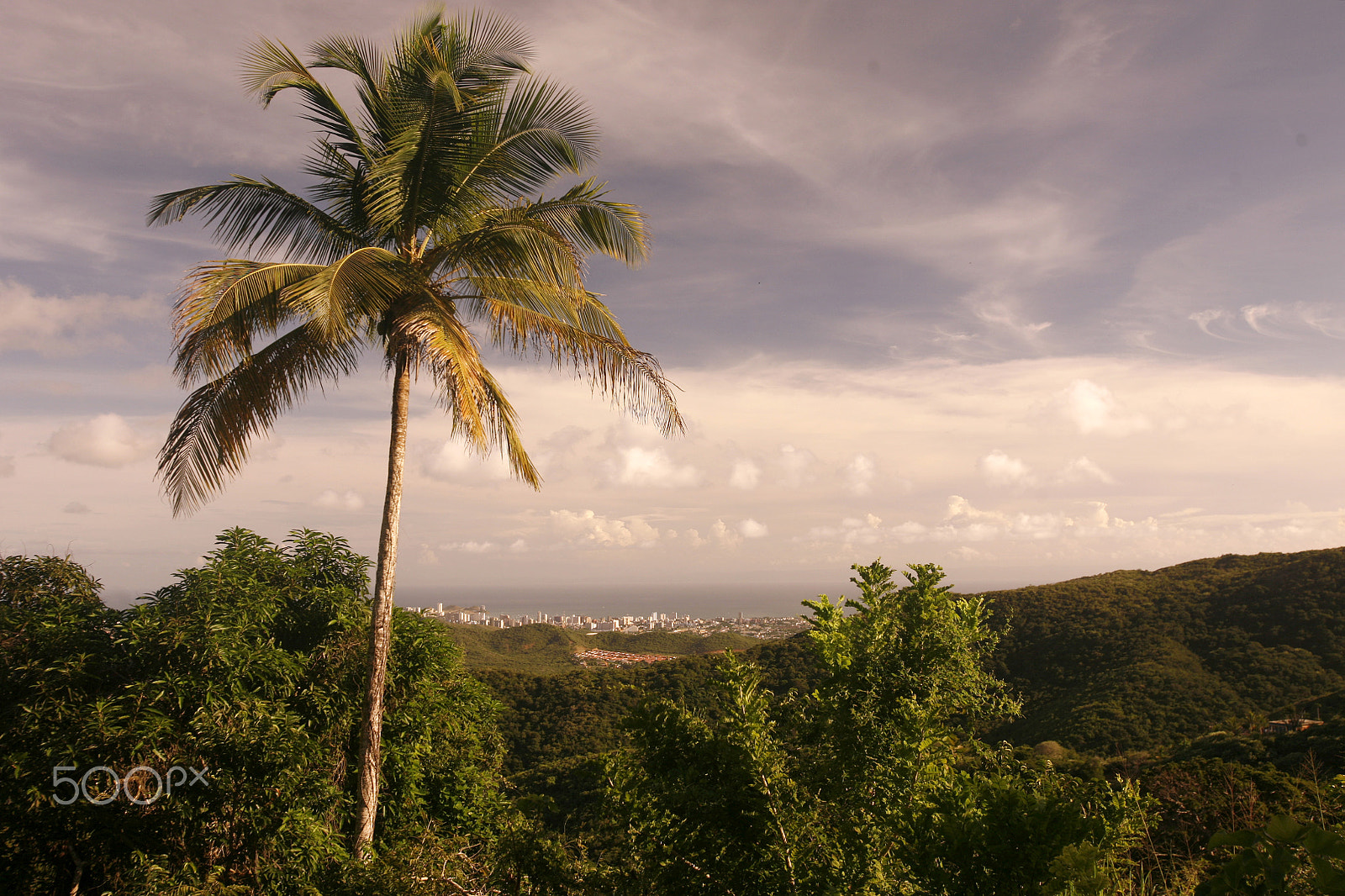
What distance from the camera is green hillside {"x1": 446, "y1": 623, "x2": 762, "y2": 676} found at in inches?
1971

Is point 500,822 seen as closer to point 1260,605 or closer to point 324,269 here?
point 324,269

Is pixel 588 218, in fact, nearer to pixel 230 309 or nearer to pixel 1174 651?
pixel 230 309

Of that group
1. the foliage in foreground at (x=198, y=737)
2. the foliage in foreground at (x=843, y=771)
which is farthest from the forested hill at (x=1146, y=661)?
the foliage in foreground at (x=843, y=771)

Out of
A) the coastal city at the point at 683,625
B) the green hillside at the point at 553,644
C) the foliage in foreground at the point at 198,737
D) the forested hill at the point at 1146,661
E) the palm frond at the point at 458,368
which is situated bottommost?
the coastal city at the point at 683,625

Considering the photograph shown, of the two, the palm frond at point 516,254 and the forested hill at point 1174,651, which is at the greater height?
the palm frond at point 516,254

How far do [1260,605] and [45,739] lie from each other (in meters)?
43.3

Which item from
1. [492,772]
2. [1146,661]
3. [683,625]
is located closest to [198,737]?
[492,772]

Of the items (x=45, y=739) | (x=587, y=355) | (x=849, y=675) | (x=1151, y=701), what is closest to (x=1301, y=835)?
(x=849, y=675)

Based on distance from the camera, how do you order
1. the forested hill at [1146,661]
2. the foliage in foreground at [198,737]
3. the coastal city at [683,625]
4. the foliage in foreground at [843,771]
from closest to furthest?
the foliage in foreground at [843,771]
the foliage in foreground at [198,737]
the forested hill at [1146,661]
the coastal city at [683,625]

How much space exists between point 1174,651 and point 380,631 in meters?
35.3

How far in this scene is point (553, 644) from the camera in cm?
5862

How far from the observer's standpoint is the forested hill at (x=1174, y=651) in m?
24.8

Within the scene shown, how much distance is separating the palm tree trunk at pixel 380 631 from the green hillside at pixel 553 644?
136 feet

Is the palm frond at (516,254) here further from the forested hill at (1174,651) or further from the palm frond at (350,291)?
the forested hill at (1174,651)
